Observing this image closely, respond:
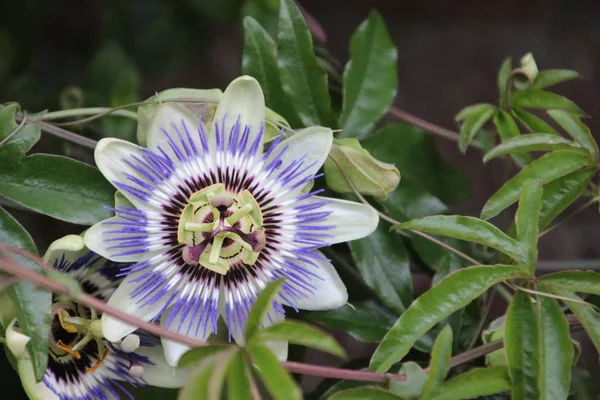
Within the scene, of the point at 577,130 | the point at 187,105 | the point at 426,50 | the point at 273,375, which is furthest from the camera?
the point at 426,50

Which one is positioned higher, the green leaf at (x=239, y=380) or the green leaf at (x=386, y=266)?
the green leaf at (x=386, y=266)

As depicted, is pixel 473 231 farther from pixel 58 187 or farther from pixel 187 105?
pixel 58 187

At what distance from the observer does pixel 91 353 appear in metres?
1.02

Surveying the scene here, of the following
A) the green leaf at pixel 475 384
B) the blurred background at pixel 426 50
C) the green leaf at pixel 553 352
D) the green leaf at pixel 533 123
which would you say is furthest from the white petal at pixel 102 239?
the blurred background at pixel 426 50

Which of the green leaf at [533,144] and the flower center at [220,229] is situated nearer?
the flower center at [220,229]

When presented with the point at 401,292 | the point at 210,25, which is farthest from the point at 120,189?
the point at 210,25

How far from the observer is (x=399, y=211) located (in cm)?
121

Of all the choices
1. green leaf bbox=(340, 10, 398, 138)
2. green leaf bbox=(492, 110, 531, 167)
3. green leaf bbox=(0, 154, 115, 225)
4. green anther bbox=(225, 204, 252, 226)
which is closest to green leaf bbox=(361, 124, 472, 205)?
green leaf bbox=(340, 10, 398, 138)

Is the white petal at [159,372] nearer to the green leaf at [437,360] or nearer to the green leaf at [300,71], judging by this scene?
the green leaf at [437,360]

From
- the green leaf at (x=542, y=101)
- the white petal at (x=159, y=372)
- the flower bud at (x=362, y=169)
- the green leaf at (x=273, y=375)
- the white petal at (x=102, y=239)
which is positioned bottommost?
the white petal at (x=159, y=372)

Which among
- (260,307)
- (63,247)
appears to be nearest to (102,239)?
(63,247)

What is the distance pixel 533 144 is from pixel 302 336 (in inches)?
20.1

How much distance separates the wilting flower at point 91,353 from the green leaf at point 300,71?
0.40 metres

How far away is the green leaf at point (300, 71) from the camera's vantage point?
116 cm
